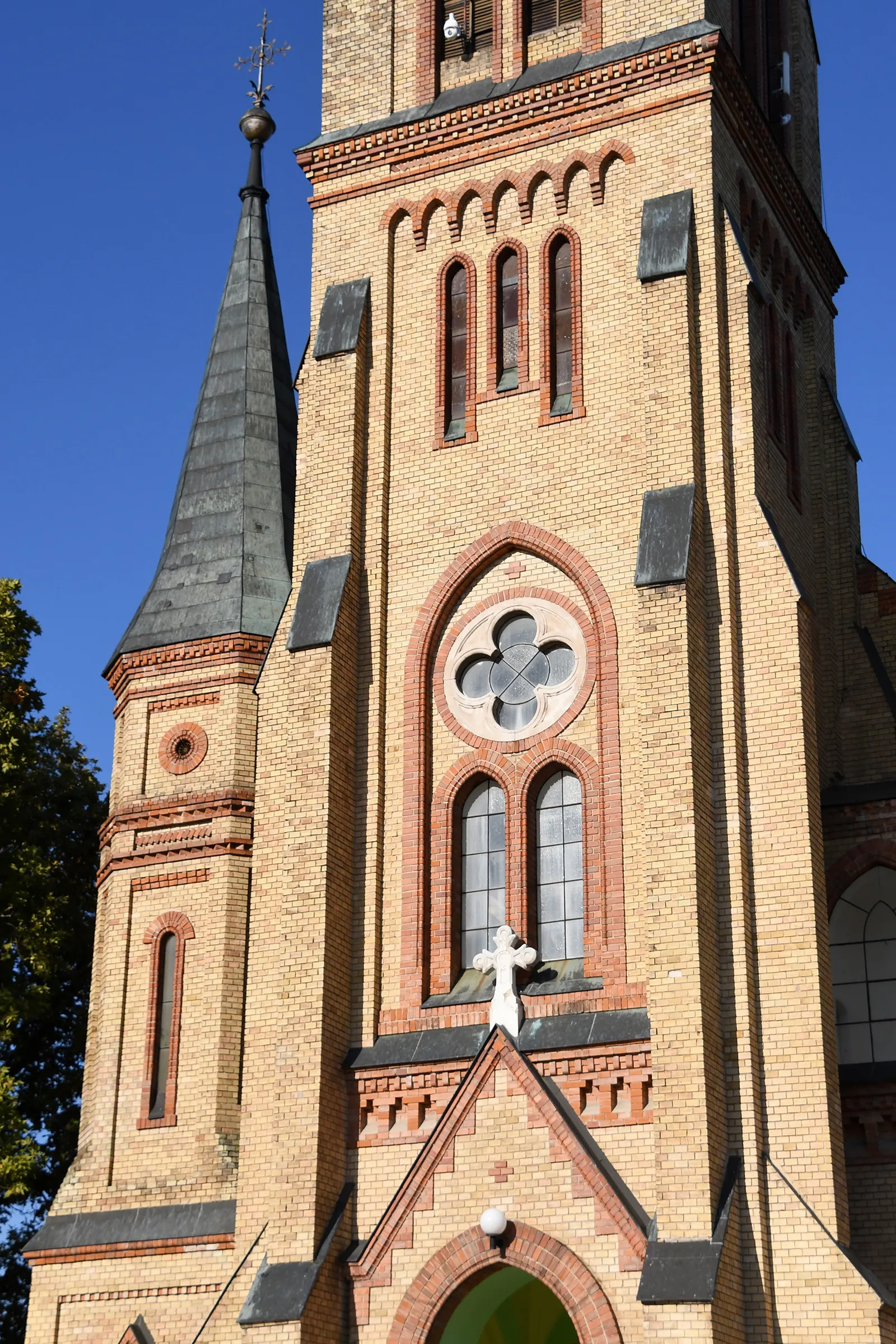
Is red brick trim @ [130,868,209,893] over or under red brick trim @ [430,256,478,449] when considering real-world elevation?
under

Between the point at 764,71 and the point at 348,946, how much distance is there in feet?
46.2

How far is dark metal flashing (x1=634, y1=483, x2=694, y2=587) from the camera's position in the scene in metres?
20.1

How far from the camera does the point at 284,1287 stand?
62.4 ft

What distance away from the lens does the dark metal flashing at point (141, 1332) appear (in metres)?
21.5

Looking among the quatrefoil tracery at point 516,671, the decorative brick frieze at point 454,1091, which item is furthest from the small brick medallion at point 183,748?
the decorative brick frieze at point 454,1091

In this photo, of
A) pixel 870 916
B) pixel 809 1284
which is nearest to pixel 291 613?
pixel 870 916

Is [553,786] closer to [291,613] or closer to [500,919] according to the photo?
[500,919]

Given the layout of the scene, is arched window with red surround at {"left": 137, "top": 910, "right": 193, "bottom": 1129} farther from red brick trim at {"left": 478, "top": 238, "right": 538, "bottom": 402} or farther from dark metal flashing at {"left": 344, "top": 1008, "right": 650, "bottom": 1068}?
red brick trim at {"left": 478, "top": 238, "right": 538, "bottom": 402}

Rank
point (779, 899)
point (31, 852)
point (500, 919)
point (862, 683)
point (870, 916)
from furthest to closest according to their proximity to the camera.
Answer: point (31, 852)
point (862, 683)
point (870, 916)
point (500, 919)
point (779, 899)

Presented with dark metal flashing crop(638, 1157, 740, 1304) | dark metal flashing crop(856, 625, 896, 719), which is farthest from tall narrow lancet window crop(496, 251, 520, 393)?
dark metal flashing crop(638, 1157, 740, 1304)

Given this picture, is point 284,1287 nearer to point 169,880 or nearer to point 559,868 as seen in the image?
point 559,868

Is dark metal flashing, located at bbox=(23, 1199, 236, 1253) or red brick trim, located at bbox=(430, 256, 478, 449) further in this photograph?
red brick trim, located at bbox=(430, 256, 478, 449)

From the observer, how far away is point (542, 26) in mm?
24844

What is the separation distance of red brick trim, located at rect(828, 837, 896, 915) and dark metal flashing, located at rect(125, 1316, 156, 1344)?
908 cm
